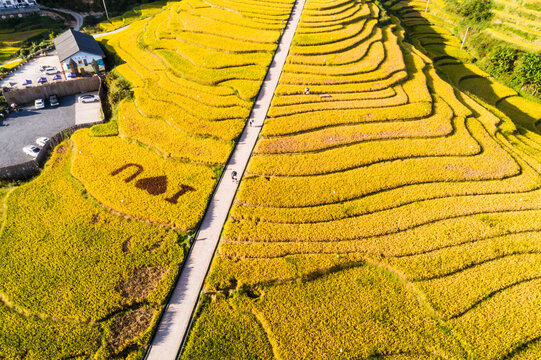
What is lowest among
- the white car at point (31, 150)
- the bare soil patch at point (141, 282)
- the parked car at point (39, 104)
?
the bare soil patch at point (141, 282)

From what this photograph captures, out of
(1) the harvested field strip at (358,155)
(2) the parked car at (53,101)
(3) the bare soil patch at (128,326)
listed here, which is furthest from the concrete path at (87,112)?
(3) the bare soil patch at (128,326)

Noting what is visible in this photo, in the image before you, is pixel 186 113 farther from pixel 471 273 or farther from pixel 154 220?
pixel 471 273

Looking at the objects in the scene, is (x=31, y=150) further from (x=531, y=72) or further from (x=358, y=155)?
(x=531, y=72)

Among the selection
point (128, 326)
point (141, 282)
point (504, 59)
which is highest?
point (504, 59)

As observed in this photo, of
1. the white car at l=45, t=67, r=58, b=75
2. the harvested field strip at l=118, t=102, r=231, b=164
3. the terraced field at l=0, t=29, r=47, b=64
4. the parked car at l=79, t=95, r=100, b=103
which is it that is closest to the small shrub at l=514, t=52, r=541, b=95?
the harvested field strip at l=118, t=102, r=231, b=164

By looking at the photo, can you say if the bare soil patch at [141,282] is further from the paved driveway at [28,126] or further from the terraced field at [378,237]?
the paved driveway at [28,126]

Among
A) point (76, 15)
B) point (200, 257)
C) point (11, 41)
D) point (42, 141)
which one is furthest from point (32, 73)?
point (200, 257)

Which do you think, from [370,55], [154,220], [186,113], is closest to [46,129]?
[186,113]
